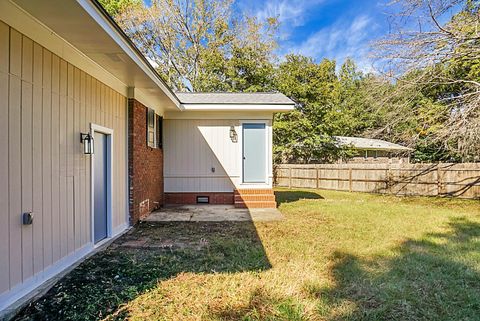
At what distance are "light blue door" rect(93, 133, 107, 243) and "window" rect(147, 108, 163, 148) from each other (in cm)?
223

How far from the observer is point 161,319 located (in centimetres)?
264

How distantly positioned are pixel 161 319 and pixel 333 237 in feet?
12.0

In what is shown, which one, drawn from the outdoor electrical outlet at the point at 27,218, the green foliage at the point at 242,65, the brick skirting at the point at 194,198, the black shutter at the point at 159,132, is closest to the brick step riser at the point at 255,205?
the brick skirting at the point at 194,198

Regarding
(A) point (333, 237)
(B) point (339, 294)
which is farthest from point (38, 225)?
(A) point (333, 237)

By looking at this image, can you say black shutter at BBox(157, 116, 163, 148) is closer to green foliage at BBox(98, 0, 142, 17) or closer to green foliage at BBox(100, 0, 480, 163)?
green foliage at BBox(100, 0, 480, 163)

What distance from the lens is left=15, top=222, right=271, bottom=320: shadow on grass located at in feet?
9.24

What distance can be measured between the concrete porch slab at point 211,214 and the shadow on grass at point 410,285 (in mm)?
3043

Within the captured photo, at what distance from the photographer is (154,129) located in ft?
26.8

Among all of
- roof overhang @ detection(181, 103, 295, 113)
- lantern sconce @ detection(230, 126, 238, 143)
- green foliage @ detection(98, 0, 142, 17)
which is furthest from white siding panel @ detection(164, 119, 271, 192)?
green foliage @ detection(98, 0, 142, 17)

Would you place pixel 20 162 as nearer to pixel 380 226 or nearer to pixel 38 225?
pixel 38 225

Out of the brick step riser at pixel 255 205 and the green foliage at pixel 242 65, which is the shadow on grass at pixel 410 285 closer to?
the brick step riser at pixel 255 205

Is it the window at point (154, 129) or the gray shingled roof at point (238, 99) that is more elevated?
the gray shingled roof at point (238, 99)

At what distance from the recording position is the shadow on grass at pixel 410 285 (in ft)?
9.15

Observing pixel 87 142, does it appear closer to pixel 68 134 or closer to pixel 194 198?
pixel 68 134
